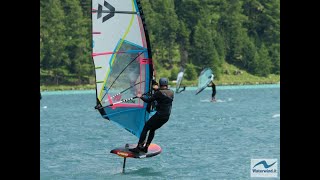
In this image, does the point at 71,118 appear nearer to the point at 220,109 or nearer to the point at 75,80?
the point at 220,109

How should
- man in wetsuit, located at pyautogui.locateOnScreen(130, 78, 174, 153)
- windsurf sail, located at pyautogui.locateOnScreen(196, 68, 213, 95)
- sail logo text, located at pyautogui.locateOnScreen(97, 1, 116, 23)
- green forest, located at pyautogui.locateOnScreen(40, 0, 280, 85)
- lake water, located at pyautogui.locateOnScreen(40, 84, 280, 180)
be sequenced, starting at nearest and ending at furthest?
man in wetsuit, located at pyautogui.locateOnScreen(130, 78, 174, 153), sail logo text, located at pyautogui.locateOnScreen(97, 1, 116, 23), lake water, located at pyautogui.locateOnScreen(40, 84, 280, 180), windsurf sail, located at pyautogui.locateOnScreen(196, 68, 213, 95), green forest, located at pyautogui.locateOnScreen(40, 0, 280, 85)

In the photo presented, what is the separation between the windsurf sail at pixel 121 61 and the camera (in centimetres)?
1348

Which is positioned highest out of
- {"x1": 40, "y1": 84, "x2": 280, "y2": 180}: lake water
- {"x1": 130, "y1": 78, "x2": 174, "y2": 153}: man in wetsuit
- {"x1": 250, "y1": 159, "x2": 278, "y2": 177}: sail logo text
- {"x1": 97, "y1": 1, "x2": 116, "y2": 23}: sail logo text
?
{"x1": 97, "y1": 1, "x2": 116, "y2": 23}: sail logo text

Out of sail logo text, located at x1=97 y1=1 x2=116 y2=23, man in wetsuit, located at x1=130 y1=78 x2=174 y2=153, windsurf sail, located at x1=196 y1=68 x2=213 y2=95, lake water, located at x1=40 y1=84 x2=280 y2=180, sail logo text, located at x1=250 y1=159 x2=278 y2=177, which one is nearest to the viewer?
man in wetsuit, located at x1=130 y1=78 x2=174 y2=153

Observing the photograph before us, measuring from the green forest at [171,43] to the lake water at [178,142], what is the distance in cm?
1977

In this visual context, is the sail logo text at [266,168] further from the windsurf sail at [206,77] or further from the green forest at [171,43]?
the green forest at [171,43]

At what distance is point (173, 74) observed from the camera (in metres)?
64.5

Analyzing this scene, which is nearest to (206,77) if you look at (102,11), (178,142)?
(178,142)

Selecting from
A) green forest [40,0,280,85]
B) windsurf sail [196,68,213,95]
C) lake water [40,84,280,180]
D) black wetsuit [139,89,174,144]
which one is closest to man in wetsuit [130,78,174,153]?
black wetsuit [139,89,174,144]

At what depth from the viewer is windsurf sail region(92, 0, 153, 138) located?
44.2ft

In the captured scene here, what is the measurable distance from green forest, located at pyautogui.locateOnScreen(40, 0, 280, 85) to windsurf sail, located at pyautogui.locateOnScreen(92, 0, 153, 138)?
4801 cm

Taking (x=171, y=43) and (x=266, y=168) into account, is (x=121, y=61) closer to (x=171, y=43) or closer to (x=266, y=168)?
(x=266, y=168)

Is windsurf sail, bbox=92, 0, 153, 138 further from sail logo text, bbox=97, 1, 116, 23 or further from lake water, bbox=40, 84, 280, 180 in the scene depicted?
lake water, bbox=40, 84, 280, 180

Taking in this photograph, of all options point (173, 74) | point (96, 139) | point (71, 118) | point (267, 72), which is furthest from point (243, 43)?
point (96, 139)
